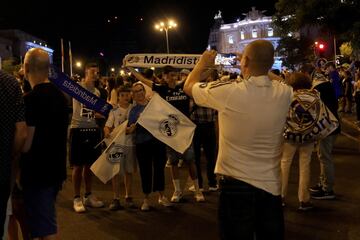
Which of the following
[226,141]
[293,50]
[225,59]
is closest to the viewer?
[226,141]

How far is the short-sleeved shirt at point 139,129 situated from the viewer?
296 inches

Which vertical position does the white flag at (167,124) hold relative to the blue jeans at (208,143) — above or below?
above

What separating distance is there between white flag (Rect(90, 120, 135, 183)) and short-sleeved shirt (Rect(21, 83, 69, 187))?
3.11 m

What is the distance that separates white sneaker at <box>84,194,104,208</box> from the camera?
779 centimetres

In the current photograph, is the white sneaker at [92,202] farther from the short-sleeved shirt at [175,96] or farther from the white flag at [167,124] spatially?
the short-sleeved shirt at [175,96]

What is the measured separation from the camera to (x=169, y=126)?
24.6 feet

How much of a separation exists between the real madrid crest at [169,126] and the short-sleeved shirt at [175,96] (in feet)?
1.32

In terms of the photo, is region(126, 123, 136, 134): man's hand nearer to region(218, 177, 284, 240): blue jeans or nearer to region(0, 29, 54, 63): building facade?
region(218, 177, 284, 240): blue jeans

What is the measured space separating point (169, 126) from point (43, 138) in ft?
10.5

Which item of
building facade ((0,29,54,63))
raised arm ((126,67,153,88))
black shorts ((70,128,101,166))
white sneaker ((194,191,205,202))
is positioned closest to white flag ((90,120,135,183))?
black shorts ((70,128,101,166))

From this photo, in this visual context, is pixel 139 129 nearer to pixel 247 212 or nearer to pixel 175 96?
pixel 175 96

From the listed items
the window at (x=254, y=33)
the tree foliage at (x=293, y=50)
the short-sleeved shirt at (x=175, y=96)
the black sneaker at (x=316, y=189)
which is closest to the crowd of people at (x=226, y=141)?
the short-sleeved shirt at (x=175, y=96)

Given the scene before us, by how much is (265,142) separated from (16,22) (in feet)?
237

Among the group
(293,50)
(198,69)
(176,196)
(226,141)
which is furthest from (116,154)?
(293,50)
